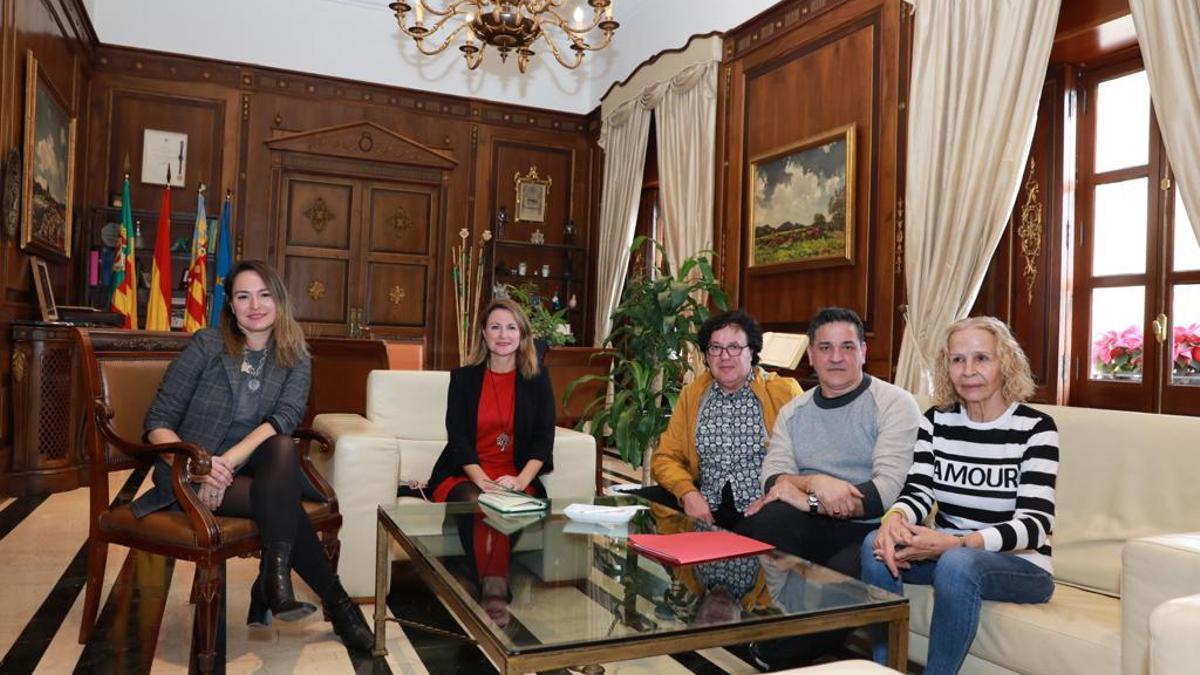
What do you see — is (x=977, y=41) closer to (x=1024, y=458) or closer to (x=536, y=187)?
(x=1024, y=458)

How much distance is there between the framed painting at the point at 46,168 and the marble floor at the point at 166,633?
2.37 metres

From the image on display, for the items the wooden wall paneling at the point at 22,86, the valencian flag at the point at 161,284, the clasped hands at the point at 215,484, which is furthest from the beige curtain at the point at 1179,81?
the valencian flag at the point at 161,284

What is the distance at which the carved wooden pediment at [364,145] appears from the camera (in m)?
7.75

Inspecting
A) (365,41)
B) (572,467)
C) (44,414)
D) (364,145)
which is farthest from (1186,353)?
(365,41)

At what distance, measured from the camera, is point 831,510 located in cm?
258

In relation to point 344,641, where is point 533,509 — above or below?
above

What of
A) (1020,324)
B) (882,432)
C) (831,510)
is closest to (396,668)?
(831,510)

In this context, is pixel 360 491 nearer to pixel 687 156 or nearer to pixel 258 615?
pixel 258 615

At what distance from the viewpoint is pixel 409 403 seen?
12.2 feet

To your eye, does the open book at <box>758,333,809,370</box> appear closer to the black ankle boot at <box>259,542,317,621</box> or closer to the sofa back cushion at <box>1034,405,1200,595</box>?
the sofa back cushion at <box>1034,405,1200,595</box>

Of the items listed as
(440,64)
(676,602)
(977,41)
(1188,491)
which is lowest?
(676,602)

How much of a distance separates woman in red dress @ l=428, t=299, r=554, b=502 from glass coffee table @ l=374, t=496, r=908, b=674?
0.81 metres

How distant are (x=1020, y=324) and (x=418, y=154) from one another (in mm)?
5667

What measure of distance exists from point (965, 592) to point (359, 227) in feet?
22.7
